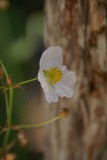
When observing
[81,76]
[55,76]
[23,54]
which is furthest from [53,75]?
[23,54]

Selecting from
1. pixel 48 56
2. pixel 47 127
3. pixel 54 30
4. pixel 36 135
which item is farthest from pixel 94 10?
pixel 36 135

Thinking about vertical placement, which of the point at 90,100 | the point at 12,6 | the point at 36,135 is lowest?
the point at 36,135

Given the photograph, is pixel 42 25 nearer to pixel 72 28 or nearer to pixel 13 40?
pixel 13 40

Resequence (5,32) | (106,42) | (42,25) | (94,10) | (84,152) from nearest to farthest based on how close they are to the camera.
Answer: (94,10)
(106,42)
(84,152)
(5,32)
(42,25)

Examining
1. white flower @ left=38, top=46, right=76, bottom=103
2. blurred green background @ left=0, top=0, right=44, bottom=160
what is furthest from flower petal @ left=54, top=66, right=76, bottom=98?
blurred green background @ left=0, top=0, right=44, bottom=160

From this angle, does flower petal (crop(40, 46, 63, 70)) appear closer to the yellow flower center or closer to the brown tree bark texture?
the yellow flower center

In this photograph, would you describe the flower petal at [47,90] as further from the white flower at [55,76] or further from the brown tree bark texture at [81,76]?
the brown tree bark texture at [81,76]

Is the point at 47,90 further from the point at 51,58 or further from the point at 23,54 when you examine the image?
the point at 23,54
